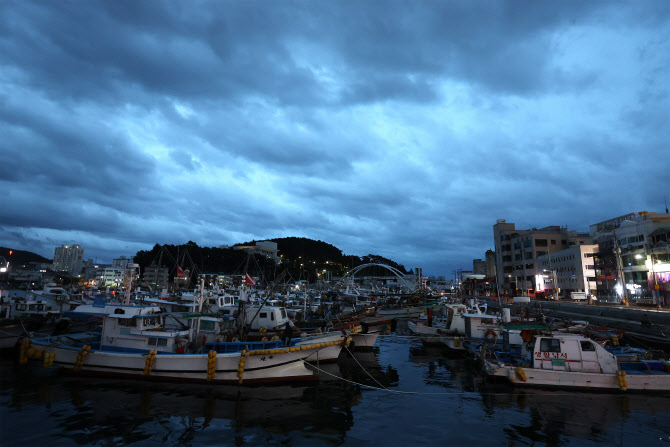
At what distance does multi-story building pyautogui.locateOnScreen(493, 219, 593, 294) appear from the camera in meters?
95.2

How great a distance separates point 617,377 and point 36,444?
24936mm

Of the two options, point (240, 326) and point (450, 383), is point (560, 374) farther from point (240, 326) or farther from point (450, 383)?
point (240, 326)

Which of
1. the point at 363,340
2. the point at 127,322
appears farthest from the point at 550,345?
the point at 127,322

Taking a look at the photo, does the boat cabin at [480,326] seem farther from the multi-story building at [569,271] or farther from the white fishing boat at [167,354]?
the multi-story building at [569,271]

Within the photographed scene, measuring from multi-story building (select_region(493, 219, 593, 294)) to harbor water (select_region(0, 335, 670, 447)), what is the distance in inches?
3375

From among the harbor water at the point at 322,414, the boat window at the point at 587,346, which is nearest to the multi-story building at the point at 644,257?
the boat window at the point at 587,346

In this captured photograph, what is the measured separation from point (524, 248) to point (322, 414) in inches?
3980

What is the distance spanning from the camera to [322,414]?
1449 cm

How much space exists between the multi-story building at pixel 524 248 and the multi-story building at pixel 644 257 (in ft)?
85.0

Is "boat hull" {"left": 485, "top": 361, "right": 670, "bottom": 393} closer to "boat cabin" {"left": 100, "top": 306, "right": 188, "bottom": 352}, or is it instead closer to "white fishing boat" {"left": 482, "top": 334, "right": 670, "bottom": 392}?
"white fishing boat" {"left": 482, "top": 334, "right": 670, "bottom": 392}

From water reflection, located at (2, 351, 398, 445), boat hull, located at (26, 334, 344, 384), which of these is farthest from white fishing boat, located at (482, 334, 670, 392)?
boat hull, located at (26, 334, 344, 384)

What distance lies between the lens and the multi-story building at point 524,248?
95.2 m

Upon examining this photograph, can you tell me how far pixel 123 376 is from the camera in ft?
62.3

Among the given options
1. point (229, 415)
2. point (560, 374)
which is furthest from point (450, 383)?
point (229, 415)
